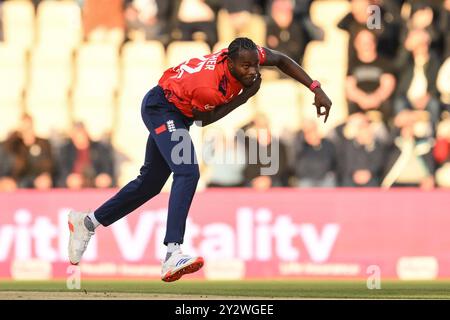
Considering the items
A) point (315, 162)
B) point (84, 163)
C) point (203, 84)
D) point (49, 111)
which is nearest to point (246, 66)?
point (203, 84)

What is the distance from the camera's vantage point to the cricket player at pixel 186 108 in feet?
33.5

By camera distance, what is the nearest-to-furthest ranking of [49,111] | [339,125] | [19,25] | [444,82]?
[339,125], [444,82], [49,111], [19,25]

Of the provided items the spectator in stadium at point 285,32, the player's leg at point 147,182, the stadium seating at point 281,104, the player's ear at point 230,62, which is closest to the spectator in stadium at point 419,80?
the stadium seating at point 281,104

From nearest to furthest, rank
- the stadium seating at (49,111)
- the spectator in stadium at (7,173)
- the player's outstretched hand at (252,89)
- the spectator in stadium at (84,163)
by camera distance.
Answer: the player's outstretched hand at (252,89)
the spectator in stadium at (84,163)
the spectator in stadium at (7,173)
the stadium seating at (49,111)

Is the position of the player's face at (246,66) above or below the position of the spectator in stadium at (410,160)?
below

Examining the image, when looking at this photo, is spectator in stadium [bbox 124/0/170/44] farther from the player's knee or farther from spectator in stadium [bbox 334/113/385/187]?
the player's knee

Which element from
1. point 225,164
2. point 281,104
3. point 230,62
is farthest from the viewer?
point 281,104

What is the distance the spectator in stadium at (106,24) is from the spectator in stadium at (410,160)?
4.65 meters

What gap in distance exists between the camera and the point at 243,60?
10.1m

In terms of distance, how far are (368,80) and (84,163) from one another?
4.22 metres

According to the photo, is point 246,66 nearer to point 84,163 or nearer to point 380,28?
point 84,163

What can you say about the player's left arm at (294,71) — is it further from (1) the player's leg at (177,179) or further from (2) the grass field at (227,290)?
(2) the grass field at (227,290)

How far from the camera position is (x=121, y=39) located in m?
18.2

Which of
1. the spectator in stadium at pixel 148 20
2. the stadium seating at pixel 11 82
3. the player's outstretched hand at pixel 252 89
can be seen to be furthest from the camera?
the spectator in stadium at pixel 148 20
